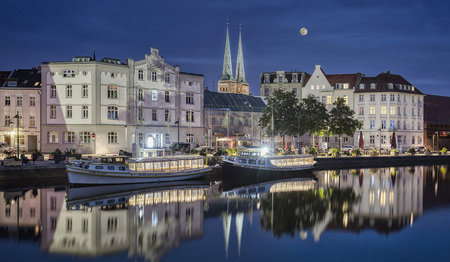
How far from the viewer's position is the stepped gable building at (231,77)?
153m

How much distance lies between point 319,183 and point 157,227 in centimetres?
2891

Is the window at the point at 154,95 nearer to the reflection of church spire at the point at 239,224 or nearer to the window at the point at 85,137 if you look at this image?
the window at the point at 85,137

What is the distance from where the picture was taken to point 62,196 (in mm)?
41594

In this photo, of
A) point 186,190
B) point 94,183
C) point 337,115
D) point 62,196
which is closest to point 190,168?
point 186,190

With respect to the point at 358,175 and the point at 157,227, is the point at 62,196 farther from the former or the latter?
the point at 358,175

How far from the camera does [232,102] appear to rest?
300 ft

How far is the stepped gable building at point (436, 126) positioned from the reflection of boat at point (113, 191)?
7789 cm

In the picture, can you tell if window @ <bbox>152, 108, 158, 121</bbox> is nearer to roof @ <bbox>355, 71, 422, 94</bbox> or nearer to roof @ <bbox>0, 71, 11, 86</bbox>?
roof @ <bbox>0, 71, 11, 86</bbox>

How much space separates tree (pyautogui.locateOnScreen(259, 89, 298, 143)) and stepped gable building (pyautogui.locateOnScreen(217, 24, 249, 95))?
235ft

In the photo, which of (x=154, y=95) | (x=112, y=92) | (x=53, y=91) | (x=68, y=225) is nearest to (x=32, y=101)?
(x=53, y=91)

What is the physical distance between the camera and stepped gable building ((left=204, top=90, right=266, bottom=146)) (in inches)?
3265

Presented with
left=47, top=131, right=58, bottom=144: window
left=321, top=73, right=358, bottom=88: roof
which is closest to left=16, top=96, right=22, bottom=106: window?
left=47, top=131, right=58, bottom=144: window

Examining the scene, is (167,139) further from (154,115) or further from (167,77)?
(167,77)

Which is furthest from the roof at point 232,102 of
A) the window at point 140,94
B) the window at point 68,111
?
the window at point 68,111
